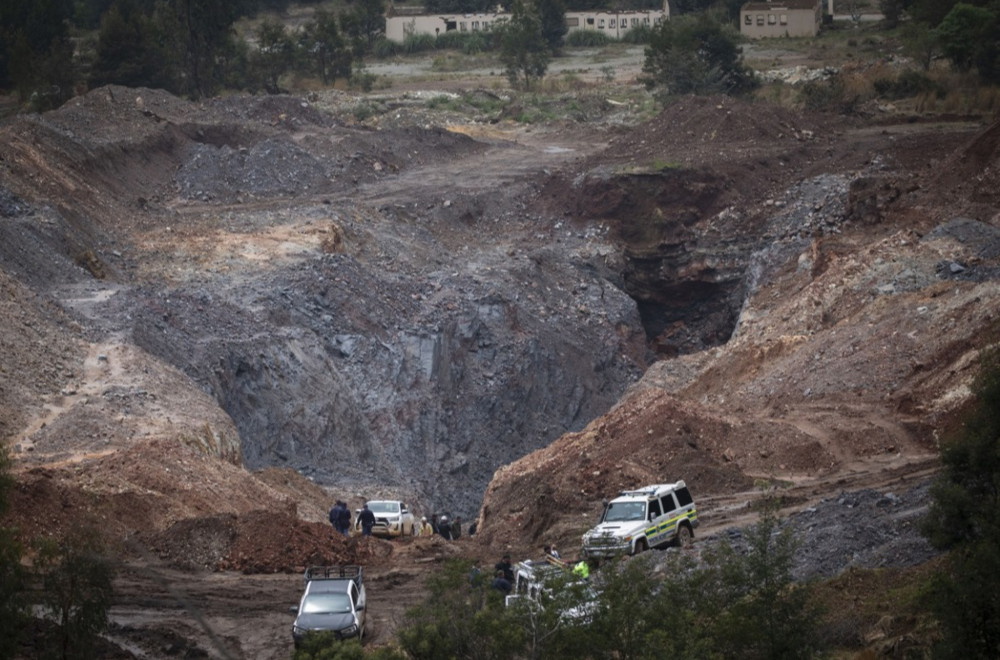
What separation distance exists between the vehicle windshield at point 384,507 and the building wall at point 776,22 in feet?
224

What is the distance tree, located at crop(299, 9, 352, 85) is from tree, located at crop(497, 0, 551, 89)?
993cm

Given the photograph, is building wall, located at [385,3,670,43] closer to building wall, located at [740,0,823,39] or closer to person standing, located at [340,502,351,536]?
building wall, located at [740,0,823,39]

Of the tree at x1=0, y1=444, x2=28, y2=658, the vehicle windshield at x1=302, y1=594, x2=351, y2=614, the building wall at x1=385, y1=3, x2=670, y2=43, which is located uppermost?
the tree at x1=0, y1=444, x2=28, y2=658

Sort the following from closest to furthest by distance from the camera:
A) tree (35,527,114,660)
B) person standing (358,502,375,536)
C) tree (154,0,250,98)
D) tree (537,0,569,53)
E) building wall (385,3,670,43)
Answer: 1. tree (35,527,114,660)
2. person standing (358,502,375,536)
3. tree (154,0,250,98)
4. tree (537,0,569,53)
5. building wall (385,3,670,43)

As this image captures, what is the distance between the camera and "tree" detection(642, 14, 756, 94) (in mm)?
73312

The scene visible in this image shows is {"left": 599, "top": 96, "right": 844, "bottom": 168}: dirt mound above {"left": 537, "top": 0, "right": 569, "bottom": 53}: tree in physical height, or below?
below

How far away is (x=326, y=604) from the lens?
20891 millimetres

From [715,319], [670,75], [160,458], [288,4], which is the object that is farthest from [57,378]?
[288,4]

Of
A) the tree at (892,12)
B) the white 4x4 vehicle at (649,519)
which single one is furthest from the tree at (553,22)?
the white 4x4 vehicle at (649,519)

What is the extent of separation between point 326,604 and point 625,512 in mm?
6112

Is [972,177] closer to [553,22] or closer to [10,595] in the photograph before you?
[10,595]

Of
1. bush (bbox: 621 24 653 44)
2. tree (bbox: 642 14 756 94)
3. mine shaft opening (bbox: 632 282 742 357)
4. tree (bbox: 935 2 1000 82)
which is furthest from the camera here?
bush (bbox: 621 24 653 44)

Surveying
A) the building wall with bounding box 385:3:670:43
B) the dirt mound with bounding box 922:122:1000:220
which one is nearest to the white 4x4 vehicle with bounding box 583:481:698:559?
the dirt mound with bounding box 922:122:1000:220

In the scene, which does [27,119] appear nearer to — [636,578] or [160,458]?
[160,458]
